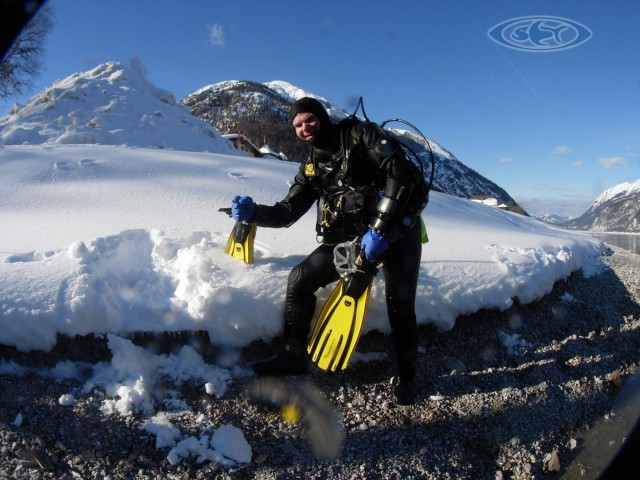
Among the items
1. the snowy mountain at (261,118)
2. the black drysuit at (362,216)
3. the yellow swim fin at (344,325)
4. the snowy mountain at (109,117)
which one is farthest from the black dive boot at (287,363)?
the snowy mountain at (261,118)

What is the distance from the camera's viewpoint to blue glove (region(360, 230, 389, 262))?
254cm

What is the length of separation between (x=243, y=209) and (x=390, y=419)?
5.95 ft

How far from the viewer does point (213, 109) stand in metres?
85.0

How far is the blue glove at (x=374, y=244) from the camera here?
2.54 meters

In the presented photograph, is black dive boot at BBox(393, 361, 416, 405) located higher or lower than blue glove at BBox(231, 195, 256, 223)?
lower

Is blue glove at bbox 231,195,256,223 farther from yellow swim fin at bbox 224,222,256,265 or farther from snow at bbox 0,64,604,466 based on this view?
snow at bbox 0,64,604,466

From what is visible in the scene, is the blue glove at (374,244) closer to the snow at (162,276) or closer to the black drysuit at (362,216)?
the black drysuit at (362,216)

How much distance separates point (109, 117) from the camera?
18.4 meters

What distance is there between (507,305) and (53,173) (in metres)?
5.87

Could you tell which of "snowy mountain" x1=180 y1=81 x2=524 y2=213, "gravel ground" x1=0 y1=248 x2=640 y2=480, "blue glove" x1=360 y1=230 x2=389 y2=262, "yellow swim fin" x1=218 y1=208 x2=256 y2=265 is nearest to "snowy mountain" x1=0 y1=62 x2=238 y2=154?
"yellow swim fin" x1=218 y1=208 x2=256 y2=265

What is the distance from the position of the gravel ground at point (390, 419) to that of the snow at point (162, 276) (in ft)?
0.28

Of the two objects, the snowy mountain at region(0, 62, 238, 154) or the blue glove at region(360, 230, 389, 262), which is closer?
the blue glove at region(360, 230, 389, 262)

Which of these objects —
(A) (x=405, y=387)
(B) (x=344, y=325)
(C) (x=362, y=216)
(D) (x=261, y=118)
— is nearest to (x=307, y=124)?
(C) (x=362, y=216)

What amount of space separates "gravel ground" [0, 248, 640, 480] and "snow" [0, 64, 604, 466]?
84 millimetres
